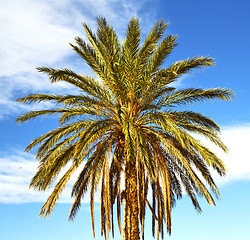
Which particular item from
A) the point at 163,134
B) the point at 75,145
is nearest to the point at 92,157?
the point at 75,145

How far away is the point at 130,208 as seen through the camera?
43.9 feet

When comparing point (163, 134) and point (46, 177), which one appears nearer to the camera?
point (46, 177)

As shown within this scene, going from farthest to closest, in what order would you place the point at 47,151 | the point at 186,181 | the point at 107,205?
1. the point at 186,181
2. the point at 47,151
3. the point at 107,205

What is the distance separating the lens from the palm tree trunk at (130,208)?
13.2 meters

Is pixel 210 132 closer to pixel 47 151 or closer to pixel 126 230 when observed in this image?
Result: pixel 126 230

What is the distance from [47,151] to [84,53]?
4.14 meters

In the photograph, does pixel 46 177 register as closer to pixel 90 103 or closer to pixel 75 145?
pixel 75 145

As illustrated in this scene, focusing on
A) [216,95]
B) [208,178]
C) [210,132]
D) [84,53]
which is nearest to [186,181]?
[208,178]

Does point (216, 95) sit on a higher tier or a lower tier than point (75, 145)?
higher

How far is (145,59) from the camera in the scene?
43.4ft

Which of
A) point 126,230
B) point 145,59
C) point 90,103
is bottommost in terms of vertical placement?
point 126,230

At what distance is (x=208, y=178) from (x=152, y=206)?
2.53m

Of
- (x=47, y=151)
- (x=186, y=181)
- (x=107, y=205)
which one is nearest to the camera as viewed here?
(x=107, y=205)

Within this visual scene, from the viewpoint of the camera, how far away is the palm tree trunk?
1316cm
